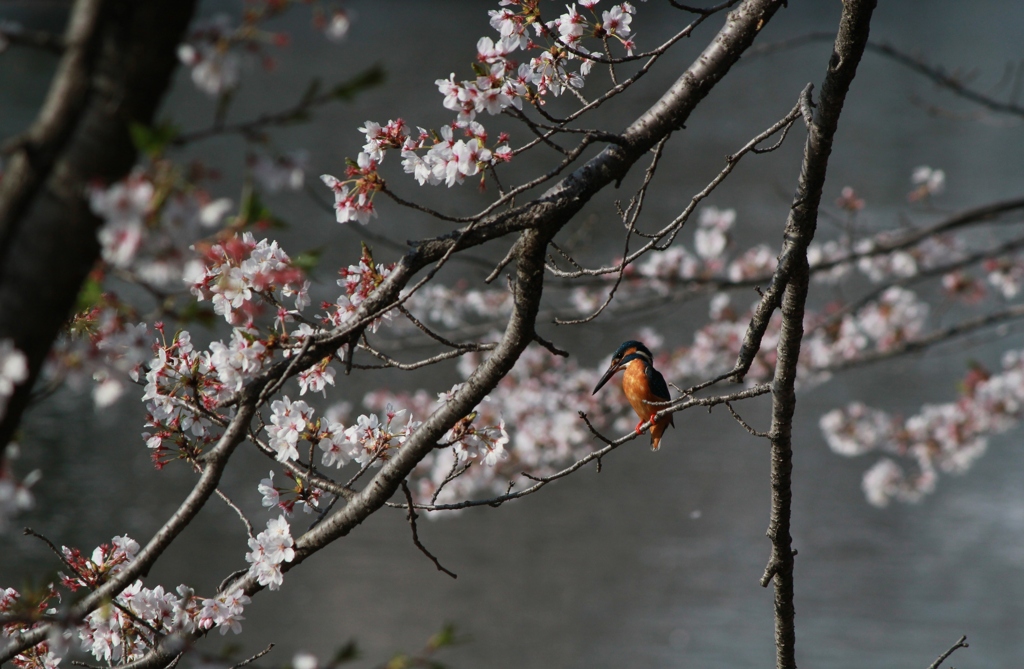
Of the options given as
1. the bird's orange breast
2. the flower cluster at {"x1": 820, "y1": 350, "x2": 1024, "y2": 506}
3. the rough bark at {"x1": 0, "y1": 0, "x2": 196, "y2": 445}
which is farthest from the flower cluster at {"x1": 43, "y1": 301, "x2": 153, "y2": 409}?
the flower cluster at {"x1": 820, "y1": 350, "x2": 1024, "y2": 506}

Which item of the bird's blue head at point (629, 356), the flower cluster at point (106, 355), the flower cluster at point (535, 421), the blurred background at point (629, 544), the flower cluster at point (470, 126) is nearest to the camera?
the flower cluster at point (106, 355)

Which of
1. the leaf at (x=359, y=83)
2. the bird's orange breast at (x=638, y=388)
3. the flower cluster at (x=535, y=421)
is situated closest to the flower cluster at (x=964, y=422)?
the flower cluster at (x=535, y=421)

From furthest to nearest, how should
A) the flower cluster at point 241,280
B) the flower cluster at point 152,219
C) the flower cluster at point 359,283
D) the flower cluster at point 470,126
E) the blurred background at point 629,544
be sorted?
the blurred background at point 629,544, the flower cluster at point 359,283, the flower cluster at point 470,126, the flower cluster at point 241,280, the flower cluster at point 152,219

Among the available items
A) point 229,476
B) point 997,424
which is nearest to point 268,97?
point 229,476

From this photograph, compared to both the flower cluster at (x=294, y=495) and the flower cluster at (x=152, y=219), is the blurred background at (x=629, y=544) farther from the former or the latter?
the flower cluster at (x=152, y=219)

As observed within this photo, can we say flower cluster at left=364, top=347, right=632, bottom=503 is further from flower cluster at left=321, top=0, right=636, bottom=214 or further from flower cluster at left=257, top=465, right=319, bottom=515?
flower cluster at left=321, top=0, right=636, bottom=214

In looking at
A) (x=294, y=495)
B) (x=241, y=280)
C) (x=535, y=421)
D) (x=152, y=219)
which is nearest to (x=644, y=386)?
(x=294, y=495)

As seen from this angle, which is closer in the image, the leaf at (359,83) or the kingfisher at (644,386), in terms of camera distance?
the leaf at (359,83)

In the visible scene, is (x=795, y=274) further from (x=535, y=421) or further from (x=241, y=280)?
(x=535, y=421)

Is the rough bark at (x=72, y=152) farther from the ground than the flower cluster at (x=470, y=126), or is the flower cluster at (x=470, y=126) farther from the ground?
the flower cluster at (x=470, y=126)

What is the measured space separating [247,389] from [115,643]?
0.82 meters

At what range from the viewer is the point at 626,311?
529 cm

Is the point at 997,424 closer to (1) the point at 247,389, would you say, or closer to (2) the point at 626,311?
(2) the point at 626,311

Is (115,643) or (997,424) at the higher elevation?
(997,424)
